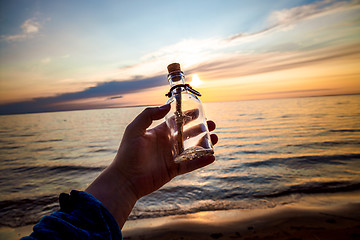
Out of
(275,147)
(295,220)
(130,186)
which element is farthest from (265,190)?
(275,147)

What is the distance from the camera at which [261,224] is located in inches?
144

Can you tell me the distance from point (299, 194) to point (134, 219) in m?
4.33

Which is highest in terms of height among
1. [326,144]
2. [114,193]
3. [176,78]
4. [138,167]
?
[176,78]

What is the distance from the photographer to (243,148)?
10.3 meters

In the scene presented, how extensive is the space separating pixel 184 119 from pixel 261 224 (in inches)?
115

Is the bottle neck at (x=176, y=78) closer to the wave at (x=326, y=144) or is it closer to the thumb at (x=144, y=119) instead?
the thumb at (x=144, y=119)

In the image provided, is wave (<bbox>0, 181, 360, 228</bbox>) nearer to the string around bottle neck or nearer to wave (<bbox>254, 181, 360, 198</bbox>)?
wave (<bbox>254, 181, 360, 198</bbox>)

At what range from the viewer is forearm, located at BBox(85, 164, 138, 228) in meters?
1.73

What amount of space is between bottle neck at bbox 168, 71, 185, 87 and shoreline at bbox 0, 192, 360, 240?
2.87 meters

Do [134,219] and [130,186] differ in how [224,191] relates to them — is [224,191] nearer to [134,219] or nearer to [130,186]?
[134,219]

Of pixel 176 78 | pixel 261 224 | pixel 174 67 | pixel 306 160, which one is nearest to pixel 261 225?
pixel 261 224

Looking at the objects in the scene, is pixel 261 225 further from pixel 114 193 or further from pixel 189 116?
pixel 114 193

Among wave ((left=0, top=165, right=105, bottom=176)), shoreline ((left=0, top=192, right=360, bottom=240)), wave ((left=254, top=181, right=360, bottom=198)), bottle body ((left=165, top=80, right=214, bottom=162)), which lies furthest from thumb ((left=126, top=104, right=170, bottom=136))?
wave ((left=0, top=165, right=105, bottom=176))

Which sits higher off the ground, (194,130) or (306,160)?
(194,130)
